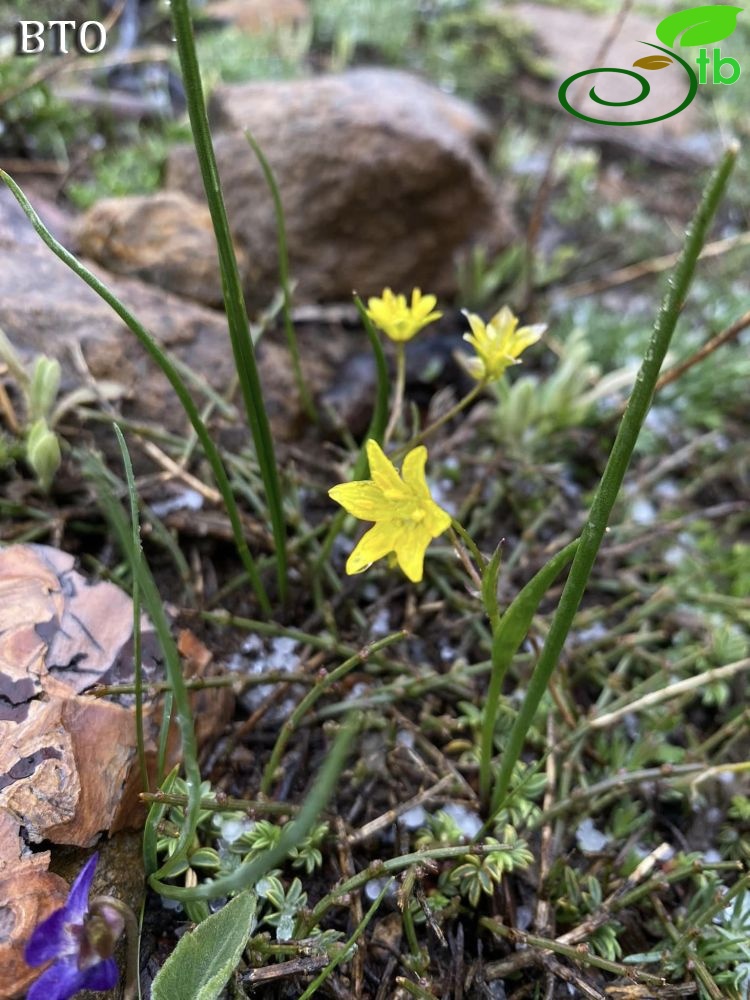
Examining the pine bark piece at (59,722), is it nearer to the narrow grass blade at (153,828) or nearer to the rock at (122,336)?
the narrow grass blade at (153,828)

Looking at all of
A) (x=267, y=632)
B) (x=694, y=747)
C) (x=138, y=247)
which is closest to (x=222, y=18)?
(x=138, y=247)

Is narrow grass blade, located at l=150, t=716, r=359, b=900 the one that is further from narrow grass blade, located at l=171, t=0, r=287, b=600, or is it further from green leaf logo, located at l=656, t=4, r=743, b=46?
green leaf logo, located at l=656, t=4, r=743, b=46

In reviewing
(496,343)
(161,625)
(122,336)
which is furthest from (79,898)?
(122,336)

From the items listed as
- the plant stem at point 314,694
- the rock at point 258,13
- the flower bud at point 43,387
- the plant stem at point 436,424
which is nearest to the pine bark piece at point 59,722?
the plant stem at point 314,694

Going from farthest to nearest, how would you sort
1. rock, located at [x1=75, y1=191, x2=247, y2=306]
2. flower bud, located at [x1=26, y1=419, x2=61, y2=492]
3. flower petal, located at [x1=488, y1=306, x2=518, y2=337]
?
rock, located at [x1=75, y1=191, x2=247, y2=306]
flower bud, located at [x1=26, y1=419, x2=61, y2=492]
flower petal, located at [x1=488, y1=306, x2=518, y2=337]

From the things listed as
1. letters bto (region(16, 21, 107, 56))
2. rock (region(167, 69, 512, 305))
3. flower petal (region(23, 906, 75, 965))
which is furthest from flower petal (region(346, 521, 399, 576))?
letters bto (region(16, 21, 107, 56))

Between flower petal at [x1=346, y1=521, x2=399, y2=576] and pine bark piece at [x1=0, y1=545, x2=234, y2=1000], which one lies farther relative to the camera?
flower petal at [x1=346, y1=521, x2=399, y2=576]

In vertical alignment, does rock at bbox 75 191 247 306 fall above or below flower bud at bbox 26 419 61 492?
above
